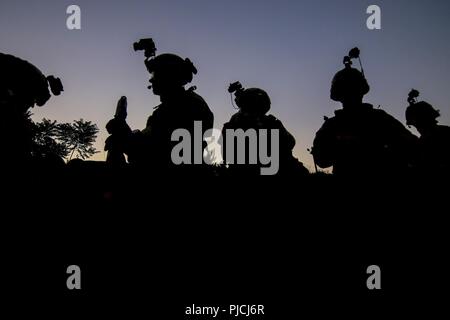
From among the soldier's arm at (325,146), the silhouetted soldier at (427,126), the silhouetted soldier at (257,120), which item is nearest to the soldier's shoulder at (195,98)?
the silhouetted soldier at (257,120)

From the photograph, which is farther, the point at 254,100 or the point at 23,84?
the point at 254,100

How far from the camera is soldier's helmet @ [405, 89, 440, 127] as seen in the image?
18.0 ft

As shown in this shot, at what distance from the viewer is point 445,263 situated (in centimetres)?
245

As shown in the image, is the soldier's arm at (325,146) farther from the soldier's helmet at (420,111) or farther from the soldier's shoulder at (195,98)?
the soldier's helmet at (420,111)

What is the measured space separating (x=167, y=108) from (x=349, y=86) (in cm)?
252

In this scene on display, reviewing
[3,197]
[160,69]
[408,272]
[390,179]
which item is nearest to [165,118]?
[160,69]

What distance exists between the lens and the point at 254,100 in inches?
188

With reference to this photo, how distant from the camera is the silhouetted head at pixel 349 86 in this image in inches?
160

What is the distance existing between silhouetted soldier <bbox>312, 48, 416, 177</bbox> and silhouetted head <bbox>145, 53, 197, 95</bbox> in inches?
82.5

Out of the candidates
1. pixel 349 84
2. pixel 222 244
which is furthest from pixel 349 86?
pixel 222 244

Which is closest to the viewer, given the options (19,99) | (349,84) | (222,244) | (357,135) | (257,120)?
(222,244)

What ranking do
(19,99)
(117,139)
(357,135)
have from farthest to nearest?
(357,135) → (19,99) → (117,139)

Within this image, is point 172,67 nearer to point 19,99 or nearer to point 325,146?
point 19,99

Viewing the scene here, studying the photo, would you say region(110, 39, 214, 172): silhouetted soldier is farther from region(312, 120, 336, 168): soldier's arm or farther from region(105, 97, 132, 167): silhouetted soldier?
region(312, 120, 336, 168): soldier's arm
